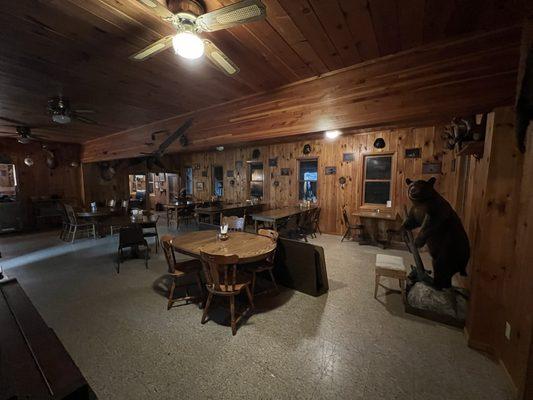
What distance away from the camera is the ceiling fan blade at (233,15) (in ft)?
4.12

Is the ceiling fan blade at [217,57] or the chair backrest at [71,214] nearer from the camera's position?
the ceiling fan blade at [217,57]

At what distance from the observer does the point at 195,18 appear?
147 cm

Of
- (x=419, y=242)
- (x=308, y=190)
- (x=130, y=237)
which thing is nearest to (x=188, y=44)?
(x=419, y=242)

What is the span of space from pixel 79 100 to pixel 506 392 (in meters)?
5.76

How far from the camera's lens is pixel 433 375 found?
1.70m

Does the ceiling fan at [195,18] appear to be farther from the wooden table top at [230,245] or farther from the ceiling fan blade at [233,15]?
the wooden table top at [230,245]

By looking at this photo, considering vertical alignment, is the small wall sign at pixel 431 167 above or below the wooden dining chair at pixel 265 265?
above

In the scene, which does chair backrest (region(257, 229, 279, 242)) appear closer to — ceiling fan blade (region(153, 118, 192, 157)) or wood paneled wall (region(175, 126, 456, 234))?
ceiling fan blade (region(153, 118, 192, 157))

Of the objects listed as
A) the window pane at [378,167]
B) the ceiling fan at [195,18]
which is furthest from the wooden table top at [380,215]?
the ceiling fan at [195,18]

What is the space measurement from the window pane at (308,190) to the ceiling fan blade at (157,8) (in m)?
5.41

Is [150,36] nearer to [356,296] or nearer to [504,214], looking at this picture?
[504,214]

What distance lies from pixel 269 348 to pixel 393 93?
8.82 feet

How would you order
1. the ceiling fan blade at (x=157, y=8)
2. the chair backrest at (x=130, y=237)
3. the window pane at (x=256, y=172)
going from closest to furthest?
the ceiling fan blade at (x=157, y=8), the chair backrest at (x=130, y=237), the window pane at (x=256, y=172)

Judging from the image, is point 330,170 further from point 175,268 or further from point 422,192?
point 175,268
